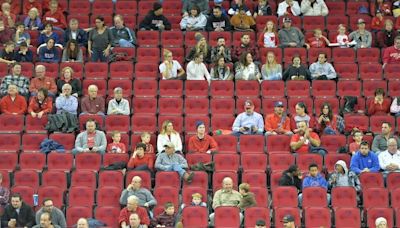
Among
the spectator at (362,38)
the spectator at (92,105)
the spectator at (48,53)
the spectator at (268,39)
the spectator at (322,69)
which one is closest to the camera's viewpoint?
the spectator at (92,105)

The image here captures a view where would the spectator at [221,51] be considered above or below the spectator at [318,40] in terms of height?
below

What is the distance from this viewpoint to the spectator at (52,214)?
18703 mm

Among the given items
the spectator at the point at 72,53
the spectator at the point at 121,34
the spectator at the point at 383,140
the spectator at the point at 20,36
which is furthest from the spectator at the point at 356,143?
the spectator at the point at 20,36

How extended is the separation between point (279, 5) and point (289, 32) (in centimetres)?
132

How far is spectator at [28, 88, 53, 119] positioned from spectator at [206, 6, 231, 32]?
445 centimetres

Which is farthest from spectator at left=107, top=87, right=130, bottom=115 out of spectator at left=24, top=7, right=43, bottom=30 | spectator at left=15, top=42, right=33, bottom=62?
spectator at left=24, top=7, right=43, bottom=30

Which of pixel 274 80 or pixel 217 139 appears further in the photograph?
pixel 274 80

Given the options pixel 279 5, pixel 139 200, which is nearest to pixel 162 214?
pixel 139 200

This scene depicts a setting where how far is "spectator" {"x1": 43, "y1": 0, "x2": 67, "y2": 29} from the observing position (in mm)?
24844

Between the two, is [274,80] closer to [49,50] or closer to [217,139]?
[217,139]

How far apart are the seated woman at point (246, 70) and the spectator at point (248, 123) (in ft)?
4.60

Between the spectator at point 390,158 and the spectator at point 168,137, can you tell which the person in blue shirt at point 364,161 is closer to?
the spectator at point 390,158

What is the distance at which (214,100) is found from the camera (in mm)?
22109

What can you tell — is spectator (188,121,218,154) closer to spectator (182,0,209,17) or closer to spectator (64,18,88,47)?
spectator (64,18,88,47)
